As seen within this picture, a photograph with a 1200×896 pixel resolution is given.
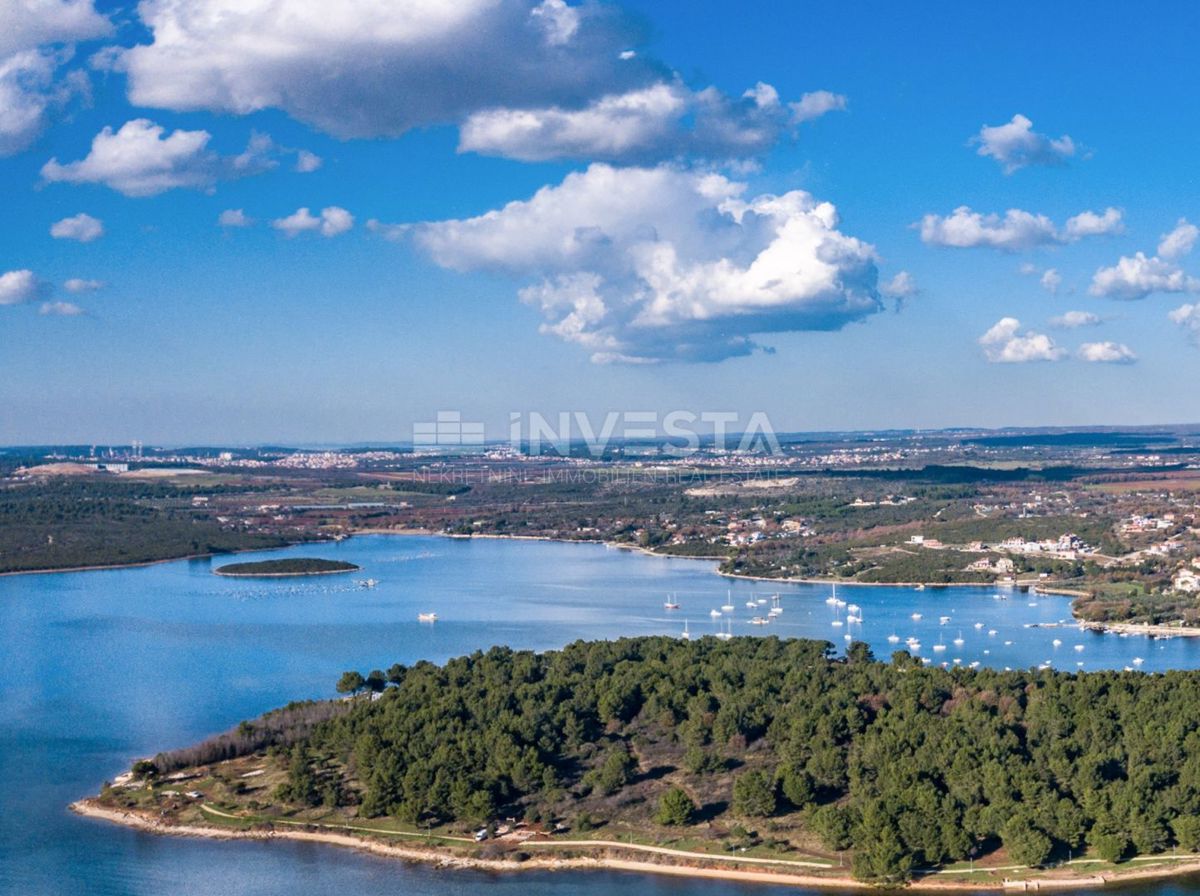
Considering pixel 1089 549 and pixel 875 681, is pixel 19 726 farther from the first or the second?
pixel 1089 549

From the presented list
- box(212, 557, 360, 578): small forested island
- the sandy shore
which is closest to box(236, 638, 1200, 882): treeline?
the sandy shore

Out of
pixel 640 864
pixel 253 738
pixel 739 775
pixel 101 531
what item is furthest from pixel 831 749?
pixel 101 531

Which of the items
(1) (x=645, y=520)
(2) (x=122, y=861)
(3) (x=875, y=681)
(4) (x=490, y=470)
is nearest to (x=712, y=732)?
(3) (x=875, y=681)

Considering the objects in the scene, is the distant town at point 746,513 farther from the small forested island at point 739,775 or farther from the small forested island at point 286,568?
the small forested island at point 739,775

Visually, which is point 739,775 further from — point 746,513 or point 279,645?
point 746,513

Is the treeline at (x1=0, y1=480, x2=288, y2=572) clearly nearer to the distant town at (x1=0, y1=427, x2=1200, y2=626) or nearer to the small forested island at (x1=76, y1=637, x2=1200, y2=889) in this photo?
the distant town at (x1=0, y1=427, x2=1200, y2=626)

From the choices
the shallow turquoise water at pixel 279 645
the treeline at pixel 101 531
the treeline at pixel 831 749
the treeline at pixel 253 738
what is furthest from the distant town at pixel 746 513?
the treeline at pixel 253 738
